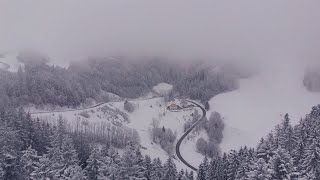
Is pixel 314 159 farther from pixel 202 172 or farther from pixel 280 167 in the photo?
pixel 202 172

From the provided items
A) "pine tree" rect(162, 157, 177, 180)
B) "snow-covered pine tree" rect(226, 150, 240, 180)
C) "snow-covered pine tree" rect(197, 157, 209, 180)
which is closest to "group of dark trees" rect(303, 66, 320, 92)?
"snow-covered pine tree" rect(197, 157, 209, 180)

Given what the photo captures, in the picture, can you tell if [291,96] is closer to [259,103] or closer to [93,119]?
[259,103]

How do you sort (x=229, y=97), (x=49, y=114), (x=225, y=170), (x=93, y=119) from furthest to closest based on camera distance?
(x=229, y=97)
(x=93, y=119)
(x=49, y=114)
(x=225, y=170)

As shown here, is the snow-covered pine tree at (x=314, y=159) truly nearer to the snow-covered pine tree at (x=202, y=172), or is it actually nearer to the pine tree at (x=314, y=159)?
the pine tree at (x=314, y=159)

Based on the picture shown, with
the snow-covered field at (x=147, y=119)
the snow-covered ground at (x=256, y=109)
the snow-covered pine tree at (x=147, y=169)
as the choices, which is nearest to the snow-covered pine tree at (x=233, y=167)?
the snow-covered pine tree at (x=147, y=169)

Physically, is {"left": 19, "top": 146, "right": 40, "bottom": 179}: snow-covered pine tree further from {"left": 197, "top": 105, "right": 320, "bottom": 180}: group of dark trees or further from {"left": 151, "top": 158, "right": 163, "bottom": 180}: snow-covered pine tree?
{"left": 197, "top": 105, "right": 320, "bottom": 180}: group of dark trees

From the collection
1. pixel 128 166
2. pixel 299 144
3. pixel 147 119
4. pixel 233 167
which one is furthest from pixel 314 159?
pixel 147 119

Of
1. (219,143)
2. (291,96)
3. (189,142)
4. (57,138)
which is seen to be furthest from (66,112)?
(291,96)
